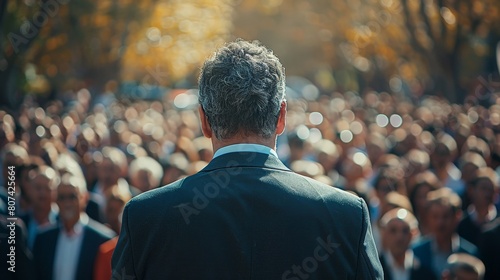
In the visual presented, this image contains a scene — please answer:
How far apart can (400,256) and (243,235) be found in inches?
157

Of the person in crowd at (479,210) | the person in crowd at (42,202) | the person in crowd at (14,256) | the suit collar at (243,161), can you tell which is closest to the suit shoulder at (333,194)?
the suit collar at (243,161)

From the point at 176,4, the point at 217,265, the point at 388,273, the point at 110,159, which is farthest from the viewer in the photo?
the point at 176,4

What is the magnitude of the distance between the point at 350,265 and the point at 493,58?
22.8 meters

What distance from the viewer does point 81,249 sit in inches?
261

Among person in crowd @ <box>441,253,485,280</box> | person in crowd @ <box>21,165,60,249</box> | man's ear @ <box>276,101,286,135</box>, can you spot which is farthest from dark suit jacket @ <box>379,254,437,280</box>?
man's ear @ <box>276,101,286,135</box>

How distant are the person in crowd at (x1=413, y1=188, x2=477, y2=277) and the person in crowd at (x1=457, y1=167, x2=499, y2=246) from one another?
85 centimetres

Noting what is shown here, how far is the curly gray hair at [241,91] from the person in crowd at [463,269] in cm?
353

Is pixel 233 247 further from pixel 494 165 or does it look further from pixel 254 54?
pixel 494 165

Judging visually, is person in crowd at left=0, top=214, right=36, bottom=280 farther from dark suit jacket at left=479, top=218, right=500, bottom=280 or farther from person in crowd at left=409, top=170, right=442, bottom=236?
person in crowd at left=409, top=170, right=442, bottom=236

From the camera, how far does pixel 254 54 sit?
9.43 feet

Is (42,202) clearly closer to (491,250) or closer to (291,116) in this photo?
(491,250)

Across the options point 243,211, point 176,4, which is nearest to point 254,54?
point 243,211

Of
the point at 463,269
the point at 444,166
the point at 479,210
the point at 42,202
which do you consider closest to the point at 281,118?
the point at 463,269

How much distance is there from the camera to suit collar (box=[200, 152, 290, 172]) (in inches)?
112
